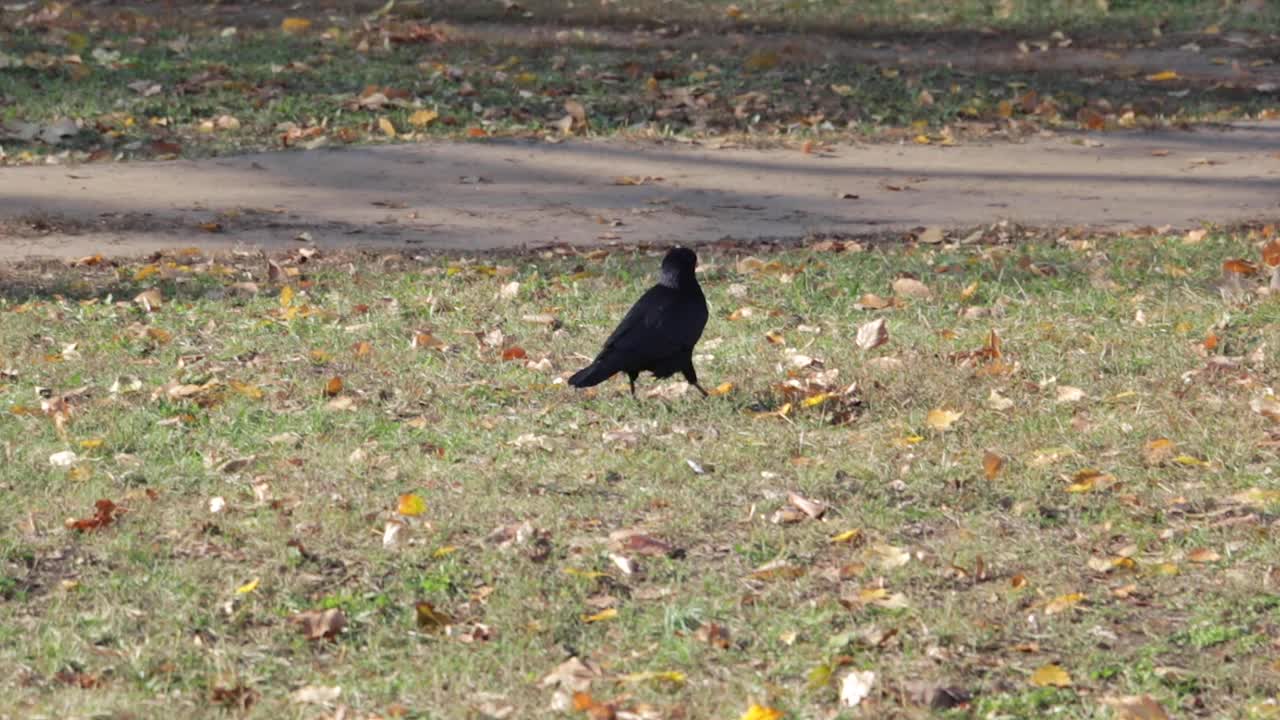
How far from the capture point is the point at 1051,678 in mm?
4305

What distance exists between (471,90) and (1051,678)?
993cm

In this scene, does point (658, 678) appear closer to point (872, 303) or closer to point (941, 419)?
point (941, 419)

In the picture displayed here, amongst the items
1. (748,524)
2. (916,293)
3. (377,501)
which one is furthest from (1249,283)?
(377,501)

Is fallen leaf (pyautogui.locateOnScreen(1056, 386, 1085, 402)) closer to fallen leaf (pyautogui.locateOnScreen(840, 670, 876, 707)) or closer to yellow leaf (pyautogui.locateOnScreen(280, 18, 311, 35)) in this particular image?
fallen leaf (pyautogui.locateOnScreen(840, 670, 876, 707))

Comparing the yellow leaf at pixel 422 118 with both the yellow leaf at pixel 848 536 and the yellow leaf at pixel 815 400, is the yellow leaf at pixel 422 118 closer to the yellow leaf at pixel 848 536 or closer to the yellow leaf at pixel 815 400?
the yellow leaf at pixel 815 400

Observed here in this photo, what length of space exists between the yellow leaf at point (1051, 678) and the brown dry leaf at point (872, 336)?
3107mm

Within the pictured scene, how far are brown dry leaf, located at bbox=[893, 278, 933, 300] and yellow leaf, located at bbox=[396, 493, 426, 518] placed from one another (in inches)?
140

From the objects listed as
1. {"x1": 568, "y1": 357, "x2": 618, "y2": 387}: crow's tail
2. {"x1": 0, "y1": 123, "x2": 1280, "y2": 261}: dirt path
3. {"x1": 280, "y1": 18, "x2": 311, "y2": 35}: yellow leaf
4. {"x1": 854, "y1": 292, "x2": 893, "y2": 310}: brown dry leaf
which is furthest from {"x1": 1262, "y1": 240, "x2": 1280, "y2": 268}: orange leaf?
{"x1": 280, "y1": 18, "x2": 311, "y2": 35}: yellow leaf

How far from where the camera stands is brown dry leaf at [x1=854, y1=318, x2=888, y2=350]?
289 inches

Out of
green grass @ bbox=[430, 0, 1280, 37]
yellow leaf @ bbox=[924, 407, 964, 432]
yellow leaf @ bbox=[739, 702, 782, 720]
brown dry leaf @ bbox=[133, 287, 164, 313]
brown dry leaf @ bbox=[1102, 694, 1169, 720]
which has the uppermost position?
brown dry leaf @ bbox=[1102, 694, 1169, 720]

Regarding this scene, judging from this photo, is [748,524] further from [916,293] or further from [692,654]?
[916,293]

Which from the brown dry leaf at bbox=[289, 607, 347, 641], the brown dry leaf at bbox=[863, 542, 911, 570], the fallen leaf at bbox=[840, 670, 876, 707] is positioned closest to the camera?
the fallen leaf at bbox=[840, 670, 876, 707]

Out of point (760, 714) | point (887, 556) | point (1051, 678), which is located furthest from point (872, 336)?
point (760, 714)

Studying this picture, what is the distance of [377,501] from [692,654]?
1.42 meters
